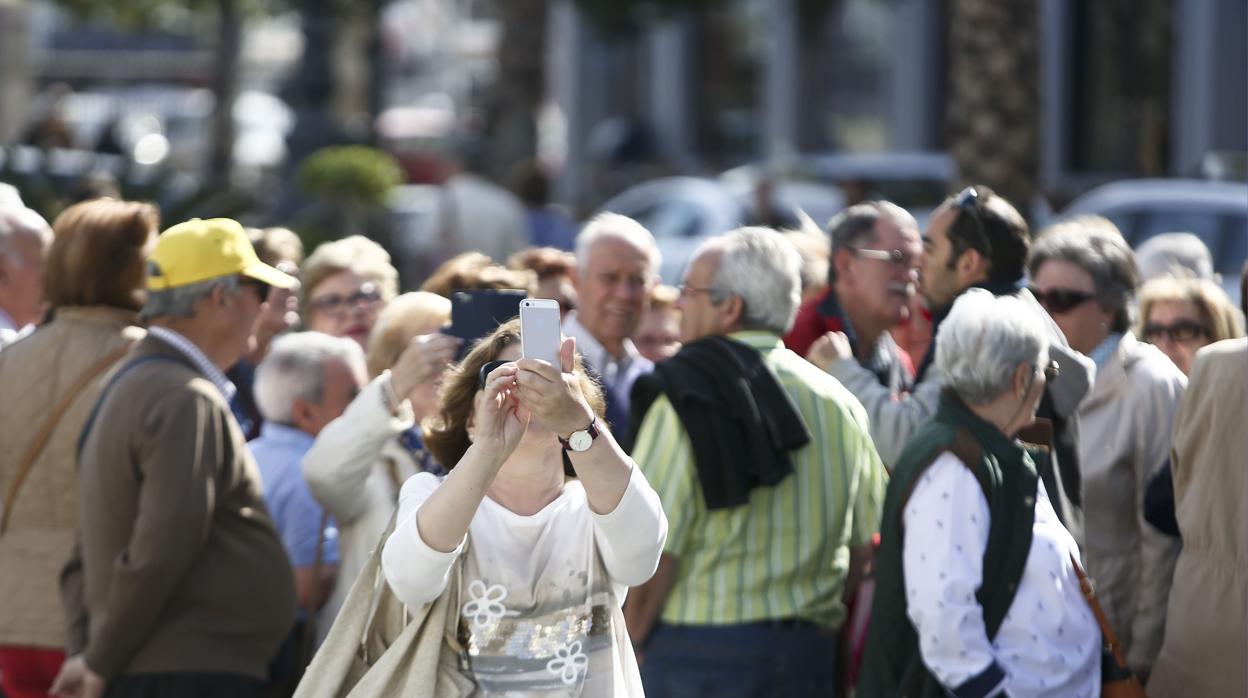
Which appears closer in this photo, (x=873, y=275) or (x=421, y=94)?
(x=873, y=275)

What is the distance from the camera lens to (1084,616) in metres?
4.29

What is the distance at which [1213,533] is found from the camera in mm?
4785

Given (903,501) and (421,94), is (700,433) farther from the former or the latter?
(421,94)

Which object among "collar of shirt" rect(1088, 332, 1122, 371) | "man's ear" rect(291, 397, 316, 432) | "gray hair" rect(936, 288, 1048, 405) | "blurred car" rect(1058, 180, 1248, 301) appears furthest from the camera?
"blurred car" rect(1058, 180, 1248, 301)

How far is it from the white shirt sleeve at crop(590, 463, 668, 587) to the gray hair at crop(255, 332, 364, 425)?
1.93m

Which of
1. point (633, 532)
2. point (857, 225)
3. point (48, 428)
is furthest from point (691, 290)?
point (48, 428)

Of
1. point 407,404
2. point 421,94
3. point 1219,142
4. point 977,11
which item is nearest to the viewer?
point 407,404

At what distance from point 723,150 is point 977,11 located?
63.4 ft

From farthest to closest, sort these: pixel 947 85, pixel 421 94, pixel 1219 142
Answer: pixel 421 94 < pixel 947 85 < pixel 1219 142

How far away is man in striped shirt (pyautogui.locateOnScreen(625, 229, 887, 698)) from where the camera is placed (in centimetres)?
497

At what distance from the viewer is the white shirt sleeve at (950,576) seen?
4113mm

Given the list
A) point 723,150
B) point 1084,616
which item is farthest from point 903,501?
point 723,150

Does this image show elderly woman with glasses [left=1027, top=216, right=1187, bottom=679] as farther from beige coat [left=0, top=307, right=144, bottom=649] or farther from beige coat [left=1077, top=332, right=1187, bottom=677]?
beige coat [left=0, top=307, right=144, bottom=649]

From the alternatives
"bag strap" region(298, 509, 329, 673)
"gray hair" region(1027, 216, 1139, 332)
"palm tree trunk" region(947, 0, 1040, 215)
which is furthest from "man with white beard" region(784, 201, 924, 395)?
"palm tree trunk" region(947, 0, 1040, 215)
